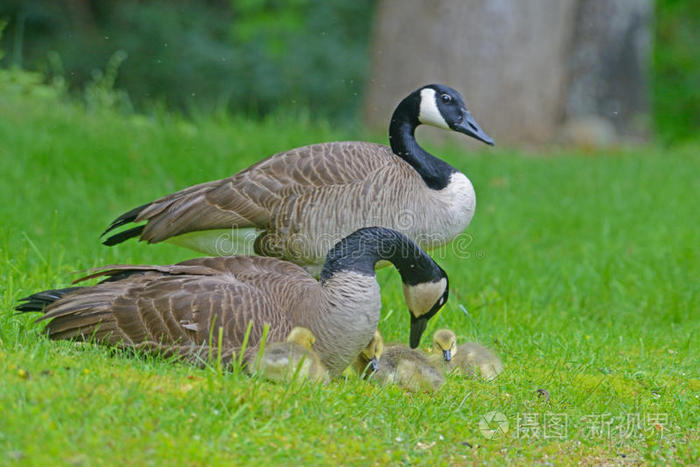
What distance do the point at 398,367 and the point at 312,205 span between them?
5.26 ft

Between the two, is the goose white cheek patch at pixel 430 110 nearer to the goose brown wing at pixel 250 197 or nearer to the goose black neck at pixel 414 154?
the goose black neck at pixel 414 154

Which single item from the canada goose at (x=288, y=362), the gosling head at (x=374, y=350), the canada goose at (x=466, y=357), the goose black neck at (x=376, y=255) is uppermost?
the goose black neck at (x=376, y=255)

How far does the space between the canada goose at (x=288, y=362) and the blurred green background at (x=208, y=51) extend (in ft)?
45.4

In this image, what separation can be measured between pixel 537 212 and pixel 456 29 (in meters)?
4.05

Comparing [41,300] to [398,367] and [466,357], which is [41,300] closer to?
[398,367]

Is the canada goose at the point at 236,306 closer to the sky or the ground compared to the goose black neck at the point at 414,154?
closer to the ground

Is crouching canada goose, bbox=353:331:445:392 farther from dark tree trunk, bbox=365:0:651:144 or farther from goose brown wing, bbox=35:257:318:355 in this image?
dark tree trunk, bbox=365:0:651:144

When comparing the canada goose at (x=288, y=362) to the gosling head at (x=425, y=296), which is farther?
the gosling head at (x=425, y=296)

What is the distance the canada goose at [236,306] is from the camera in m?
5.09

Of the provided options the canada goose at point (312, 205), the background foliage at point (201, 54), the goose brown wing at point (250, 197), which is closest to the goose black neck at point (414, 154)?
the canada goose at point (312, 205)

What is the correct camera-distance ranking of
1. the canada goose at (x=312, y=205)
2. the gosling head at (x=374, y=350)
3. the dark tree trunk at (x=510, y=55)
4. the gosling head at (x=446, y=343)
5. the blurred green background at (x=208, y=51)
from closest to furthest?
the gosling head at (x=374, y=350), the gosling head at (x=446, y=343), the canada goose at (x=312, y=205), the dark tree trunk at (x=510, y=55), the blurred green background at (x=208, y=51)

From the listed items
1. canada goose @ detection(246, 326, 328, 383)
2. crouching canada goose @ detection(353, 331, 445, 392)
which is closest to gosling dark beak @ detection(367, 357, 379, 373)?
crouching canada goose @ detection(353, 331, 445, 392)

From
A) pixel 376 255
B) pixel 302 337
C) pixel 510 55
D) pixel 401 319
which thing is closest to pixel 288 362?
pixel 302 337

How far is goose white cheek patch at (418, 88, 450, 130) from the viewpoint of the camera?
686 centimetres
